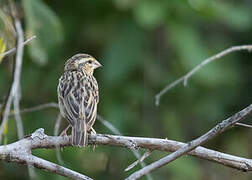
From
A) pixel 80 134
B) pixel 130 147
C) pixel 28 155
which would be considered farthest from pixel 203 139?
pixel 80 134

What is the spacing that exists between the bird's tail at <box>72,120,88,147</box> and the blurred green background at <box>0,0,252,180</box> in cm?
226

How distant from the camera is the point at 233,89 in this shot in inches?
412

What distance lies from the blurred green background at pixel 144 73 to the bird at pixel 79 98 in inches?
43.5

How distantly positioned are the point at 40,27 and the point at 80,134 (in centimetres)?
190

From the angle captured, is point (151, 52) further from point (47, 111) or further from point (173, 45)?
point (47, 111)

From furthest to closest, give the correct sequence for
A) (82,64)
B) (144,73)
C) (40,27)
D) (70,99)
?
(144,73)
(82,64)
(40,27)
(70,99)

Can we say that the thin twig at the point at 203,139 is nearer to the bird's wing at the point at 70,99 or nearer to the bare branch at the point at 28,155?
the bare branch at the point at 28,155

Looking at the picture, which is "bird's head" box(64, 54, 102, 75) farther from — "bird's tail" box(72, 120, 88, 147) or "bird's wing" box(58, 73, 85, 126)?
"bird's tail" box(72, 120, 88, 147)

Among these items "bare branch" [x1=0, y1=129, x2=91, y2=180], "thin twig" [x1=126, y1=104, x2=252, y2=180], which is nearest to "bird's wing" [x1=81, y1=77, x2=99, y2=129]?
"bare branch" [x1=0, y1=129, x2=91, y2=180]

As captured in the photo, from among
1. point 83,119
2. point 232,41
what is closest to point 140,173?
point 83,119

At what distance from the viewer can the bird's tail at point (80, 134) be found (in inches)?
227

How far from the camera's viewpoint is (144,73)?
9.84m

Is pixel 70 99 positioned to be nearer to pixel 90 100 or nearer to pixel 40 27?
pixel 90 100

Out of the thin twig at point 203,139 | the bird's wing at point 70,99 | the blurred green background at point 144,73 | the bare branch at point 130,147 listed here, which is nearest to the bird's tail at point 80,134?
the bird's wing at point 70,99
